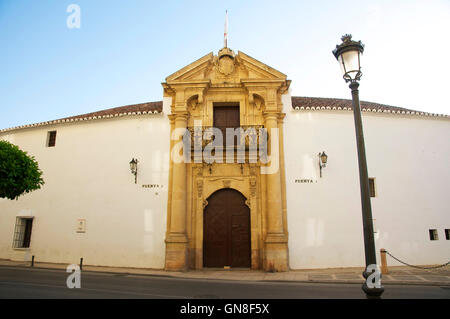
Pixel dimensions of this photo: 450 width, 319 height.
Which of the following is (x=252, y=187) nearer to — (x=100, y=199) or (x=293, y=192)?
(x=293, y=192)

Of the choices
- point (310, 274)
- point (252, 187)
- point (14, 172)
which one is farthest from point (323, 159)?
point (14, 172)

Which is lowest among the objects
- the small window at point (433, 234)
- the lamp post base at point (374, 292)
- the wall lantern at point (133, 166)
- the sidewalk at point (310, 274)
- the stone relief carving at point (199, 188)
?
the sidewalk at point (310, 274)

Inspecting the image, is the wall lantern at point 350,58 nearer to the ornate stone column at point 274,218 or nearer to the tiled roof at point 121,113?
the ornate stone column at point 274,218

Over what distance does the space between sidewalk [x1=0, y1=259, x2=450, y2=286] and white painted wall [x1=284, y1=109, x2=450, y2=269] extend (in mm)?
877

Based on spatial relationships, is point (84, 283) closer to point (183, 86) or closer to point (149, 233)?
point (149, 233)

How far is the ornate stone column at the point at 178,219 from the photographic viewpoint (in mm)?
11734

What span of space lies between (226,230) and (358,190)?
5800 mm

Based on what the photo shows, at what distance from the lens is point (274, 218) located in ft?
39.3

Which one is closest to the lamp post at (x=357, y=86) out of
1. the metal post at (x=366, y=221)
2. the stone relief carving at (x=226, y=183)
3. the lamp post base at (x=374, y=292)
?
the metal post at (x=366, y=221)

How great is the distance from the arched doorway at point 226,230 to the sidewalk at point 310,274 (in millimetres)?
540

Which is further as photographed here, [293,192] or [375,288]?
[293,192]

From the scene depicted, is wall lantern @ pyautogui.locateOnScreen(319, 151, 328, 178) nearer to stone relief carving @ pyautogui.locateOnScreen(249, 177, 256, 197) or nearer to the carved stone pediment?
stone relief carving @ pyautogui.locateOnScreen(249, 177, 256, 197)

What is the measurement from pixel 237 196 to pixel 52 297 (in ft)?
25.2
